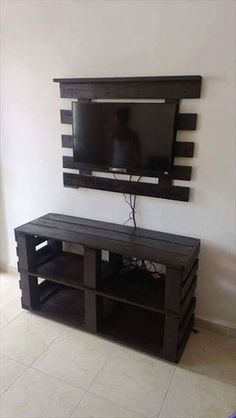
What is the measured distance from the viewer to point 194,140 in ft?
6.28

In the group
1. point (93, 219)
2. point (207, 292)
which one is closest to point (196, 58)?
point (93, 219)

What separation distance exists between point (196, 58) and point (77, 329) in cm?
185

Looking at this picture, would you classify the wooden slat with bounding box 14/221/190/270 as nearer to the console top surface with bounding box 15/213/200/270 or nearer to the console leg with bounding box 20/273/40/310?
the console top surface with bounding box 15/213/200/270

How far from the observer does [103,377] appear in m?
1.78

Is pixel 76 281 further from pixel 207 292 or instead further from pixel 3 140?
pixel 3 140

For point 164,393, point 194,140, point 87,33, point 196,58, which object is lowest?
point 164,393

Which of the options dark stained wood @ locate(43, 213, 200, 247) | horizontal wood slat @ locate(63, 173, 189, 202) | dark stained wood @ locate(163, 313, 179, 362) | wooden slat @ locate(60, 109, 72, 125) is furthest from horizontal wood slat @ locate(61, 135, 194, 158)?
dark stained wood @ locate(163, 313, 179, 362)

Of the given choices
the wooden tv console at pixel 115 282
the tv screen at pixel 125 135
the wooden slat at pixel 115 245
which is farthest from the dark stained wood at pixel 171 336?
the tv screen at pixel 125 135

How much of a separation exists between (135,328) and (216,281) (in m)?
0.61

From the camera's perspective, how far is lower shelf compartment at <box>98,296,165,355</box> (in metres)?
1.96

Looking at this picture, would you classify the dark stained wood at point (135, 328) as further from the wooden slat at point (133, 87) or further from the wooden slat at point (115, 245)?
the wooden slat at point (133, 87)

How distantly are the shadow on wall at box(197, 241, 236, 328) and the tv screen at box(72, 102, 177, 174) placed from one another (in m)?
0.63

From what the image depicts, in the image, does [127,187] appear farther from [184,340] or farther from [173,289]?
[184,340]

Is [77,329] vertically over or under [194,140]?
under
